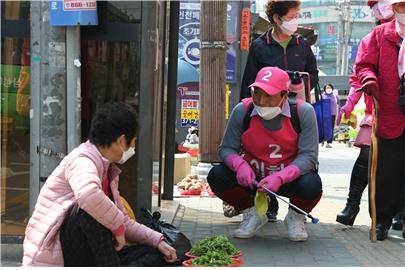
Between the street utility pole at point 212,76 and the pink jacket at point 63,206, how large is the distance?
5612mm

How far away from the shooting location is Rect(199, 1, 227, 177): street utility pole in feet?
27.3

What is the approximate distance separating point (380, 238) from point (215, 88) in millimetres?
4160

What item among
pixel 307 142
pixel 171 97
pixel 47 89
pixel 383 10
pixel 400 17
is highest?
pixel 383 10

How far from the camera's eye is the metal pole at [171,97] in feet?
20.6

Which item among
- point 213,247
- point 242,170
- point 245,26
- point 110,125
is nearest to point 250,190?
point 242,170

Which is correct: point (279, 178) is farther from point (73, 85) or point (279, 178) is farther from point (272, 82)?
point (73, 85)

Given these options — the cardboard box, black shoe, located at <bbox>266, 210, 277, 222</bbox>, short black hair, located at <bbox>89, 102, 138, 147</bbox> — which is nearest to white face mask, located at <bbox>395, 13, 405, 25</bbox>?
black shoe, located at <bbox>266, 210, 277, 222</bbox>

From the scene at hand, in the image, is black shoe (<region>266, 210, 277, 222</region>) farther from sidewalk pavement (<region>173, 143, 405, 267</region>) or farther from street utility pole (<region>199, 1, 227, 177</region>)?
street utility pole (<region>199, 1, 227, 177</region>)

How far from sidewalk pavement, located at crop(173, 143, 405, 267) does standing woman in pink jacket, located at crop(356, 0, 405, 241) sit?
0.33 meters

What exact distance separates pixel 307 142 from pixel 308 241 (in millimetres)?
837

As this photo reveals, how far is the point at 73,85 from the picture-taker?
3.81 metres

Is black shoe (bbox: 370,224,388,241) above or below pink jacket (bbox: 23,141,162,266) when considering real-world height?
below

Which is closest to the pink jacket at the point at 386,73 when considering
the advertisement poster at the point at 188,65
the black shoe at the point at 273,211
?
the black shoe at the point at 273,211

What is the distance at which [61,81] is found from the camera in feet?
12.5
